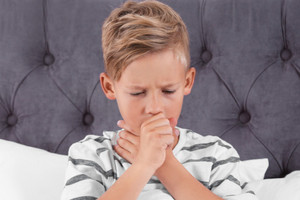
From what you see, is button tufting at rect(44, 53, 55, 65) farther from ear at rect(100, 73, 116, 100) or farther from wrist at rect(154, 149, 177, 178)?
wrist at rect(154, 149, 177, 178)

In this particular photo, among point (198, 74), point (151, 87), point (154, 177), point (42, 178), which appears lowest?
point (42, 178)

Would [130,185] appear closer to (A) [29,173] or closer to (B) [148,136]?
(B) [148,136]

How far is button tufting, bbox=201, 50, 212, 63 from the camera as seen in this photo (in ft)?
3.96

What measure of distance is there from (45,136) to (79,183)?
432 millimetres

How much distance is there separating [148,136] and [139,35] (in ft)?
0.67

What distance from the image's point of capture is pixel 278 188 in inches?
38.6

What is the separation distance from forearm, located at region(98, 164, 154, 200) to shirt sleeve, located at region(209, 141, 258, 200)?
160mm

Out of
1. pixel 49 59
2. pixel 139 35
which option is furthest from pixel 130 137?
pixel 49 59

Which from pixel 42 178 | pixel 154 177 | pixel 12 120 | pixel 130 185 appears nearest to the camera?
pixel 130 185

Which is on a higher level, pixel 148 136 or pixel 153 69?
pixel 153 69

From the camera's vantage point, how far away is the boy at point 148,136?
2.58 feet

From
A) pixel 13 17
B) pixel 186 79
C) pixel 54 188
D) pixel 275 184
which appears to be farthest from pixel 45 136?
pixel 275 184

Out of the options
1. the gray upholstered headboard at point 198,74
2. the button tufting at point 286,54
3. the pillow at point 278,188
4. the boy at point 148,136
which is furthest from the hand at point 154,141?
the button tufting at point 286,54

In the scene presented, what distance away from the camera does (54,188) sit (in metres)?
1.01
